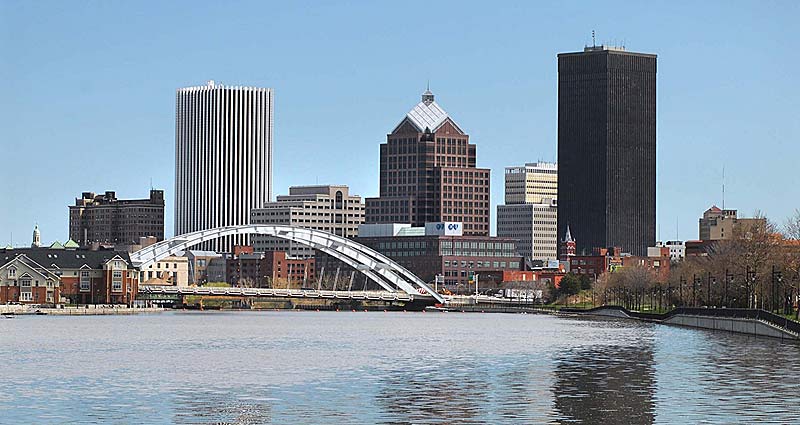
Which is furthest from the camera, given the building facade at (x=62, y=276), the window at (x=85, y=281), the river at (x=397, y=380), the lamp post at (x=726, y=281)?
the window at (x=85, y=281)

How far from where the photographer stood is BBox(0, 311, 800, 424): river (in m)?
49.4

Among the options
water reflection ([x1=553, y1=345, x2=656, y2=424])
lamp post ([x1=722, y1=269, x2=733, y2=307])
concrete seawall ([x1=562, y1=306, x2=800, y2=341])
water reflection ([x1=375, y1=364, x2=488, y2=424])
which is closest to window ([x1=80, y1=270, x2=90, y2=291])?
concrete seawall ([x1=562, y1=306, x2=800, y2=341])

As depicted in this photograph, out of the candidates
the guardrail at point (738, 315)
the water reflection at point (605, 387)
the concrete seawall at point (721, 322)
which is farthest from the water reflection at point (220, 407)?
the guardrail at point (738, 315)

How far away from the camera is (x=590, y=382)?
62531mm

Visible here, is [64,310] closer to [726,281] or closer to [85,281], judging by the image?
[85,281]

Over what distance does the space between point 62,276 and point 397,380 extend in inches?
5414

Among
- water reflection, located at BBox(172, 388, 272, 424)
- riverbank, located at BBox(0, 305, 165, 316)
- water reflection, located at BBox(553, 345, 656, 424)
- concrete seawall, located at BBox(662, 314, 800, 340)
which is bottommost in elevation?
riverbank, located at BBox(0, 305, 165, 316)

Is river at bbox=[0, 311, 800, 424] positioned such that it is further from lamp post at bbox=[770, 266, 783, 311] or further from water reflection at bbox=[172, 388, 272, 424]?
lamp post at bbox=[770, 266, 783, 311]

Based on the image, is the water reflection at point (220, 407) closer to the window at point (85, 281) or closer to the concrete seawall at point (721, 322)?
the concrete seawall at point (721, 322)

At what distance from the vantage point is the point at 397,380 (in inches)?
2500

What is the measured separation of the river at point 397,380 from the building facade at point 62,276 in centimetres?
8506

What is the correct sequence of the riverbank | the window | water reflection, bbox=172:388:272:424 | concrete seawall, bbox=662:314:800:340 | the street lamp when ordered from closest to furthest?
water reflection, bbox=172:388:272:424 < concrete seawall, bbox=662:314:800:340 < the street lamp < the riverbank < the window

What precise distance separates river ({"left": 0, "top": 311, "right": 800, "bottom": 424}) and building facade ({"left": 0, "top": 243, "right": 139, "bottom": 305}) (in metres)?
85.1

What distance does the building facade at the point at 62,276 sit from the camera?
624 feet
